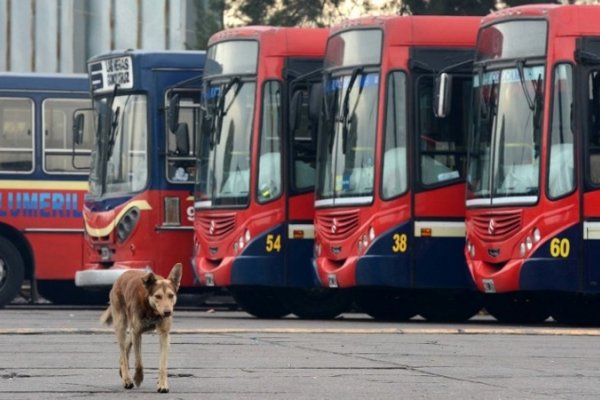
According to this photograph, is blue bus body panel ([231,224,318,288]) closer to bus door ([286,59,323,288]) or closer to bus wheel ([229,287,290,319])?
bus door ([286,59,323,288])

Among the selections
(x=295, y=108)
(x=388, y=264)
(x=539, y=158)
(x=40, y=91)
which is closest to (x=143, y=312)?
(x=539, y=158)

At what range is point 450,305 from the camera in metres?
23.2

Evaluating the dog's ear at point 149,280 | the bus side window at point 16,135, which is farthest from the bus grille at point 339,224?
the dog's ear at point 149,280

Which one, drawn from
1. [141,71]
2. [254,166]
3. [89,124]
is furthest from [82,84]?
[254,166]

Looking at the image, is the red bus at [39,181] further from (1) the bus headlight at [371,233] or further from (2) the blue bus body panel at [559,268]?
(2) the blue bus body panel at [559,268]

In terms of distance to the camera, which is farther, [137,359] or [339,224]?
[339,224]

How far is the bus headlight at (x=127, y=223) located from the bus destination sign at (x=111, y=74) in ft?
4.92

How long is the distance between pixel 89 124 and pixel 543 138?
26.4 feet

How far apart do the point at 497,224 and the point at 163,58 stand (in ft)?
19.1

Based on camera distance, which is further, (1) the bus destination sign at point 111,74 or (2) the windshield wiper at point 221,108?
(1) the bus destination sign at point 111,74

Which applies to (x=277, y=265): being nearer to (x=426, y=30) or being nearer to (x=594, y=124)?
(x=426, y=30)

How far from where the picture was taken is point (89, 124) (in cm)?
2677

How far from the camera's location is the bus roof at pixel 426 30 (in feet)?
72.1

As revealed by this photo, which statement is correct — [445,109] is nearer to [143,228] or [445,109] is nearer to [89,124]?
[143,228]
